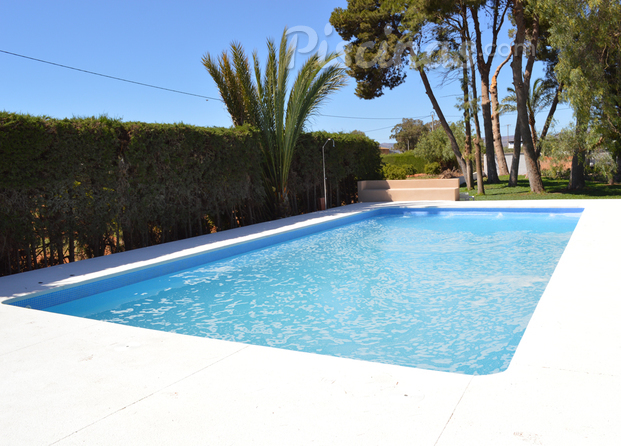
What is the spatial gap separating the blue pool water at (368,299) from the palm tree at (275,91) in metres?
3.57

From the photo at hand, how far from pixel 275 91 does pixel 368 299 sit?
24.4 ft

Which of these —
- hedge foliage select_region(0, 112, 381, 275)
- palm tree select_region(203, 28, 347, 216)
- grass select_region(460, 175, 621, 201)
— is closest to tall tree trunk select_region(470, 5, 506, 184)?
grass select_region(460, 175, 621, 201)

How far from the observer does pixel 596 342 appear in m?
3.01

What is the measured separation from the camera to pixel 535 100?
26.1 meters

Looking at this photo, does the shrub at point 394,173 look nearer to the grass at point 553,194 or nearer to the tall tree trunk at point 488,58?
the tall tree trunk at point 488,58

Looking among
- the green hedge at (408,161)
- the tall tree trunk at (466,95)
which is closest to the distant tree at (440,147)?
the green hedge at (408,161)

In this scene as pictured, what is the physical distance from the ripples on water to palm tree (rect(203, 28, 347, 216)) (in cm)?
363

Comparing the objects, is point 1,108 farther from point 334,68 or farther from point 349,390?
point 334,68

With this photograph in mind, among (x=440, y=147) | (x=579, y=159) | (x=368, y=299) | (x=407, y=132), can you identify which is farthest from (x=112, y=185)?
(x=407, y=132)

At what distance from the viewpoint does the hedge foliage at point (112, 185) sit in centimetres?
638

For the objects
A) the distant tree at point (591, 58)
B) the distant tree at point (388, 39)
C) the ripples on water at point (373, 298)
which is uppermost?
the distant tree at point (388, 39)

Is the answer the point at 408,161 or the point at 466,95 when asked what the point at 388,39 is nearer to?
the point at 466,95

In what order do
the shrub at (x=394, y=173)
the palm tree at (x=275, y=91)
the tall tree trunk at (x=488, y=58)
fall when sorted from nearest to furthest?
the palm tree at (x=275, y=91) < the tall tree trunk at (x=488, y=58) < the shrub at (x=394, y=173)

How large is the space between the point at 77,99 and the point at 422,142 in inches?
924
